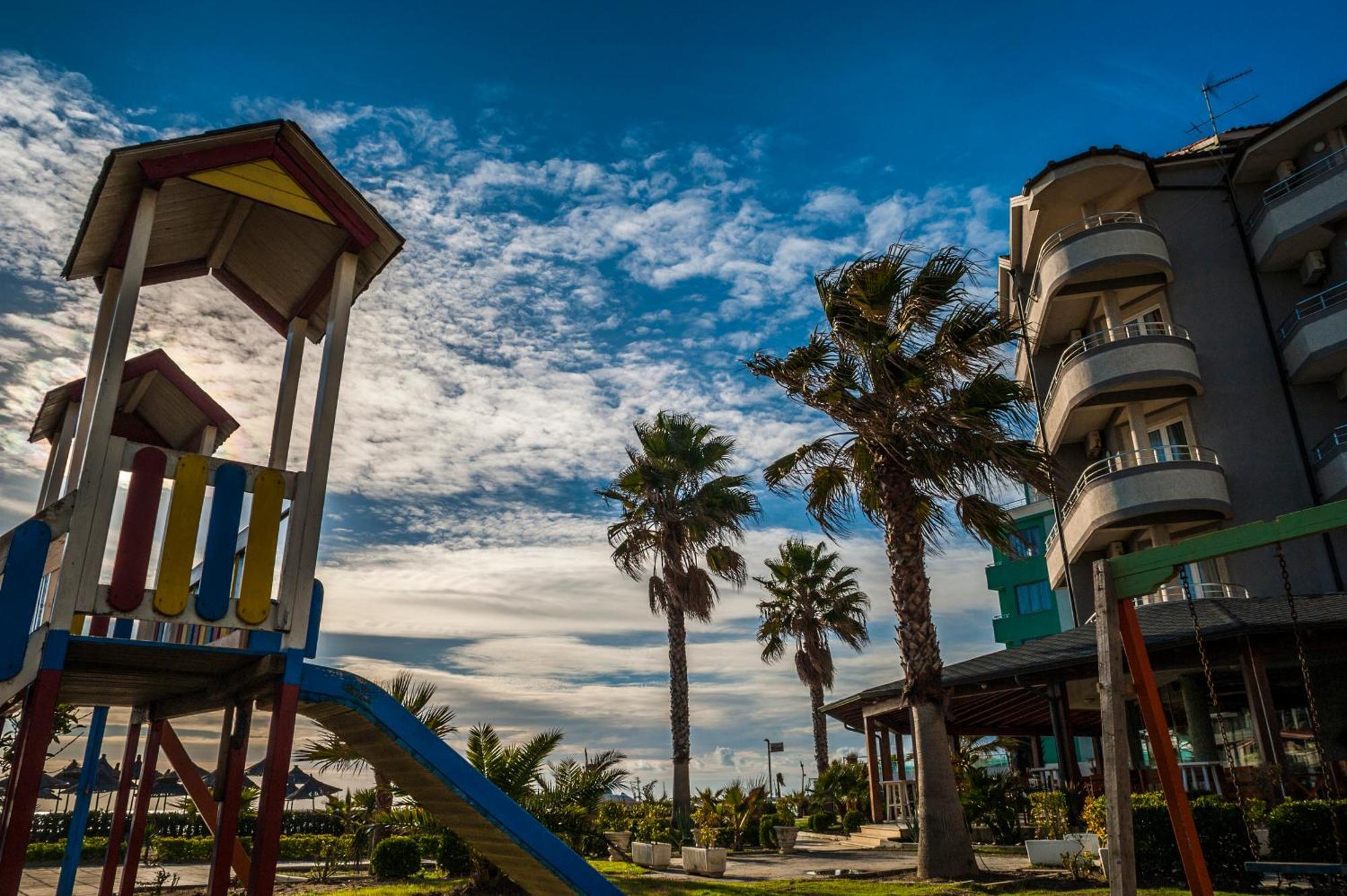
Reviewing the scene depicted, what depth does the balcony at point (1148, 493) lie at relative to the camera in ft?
77.2

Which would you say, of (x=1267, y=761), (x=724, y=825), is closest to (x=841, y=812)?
(x=724, y=825)

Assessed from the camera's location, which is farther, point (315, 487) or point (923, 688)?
point (923, 688)

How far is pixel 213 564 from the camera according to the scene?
7074mm

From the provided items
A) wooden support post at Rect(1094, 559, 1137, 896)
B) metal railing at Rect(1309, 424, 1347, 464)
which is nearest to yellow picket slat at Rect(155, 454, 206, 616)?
wooden support post at Rect(1094, 559, 1137, 896)

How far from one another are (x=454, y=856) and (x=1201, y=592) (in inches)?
775

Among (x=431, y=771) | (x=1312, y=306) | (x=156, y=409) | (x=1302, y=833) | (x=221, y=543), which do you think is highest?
(x=1312, y=306)

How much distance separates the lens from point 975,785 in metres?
23.0

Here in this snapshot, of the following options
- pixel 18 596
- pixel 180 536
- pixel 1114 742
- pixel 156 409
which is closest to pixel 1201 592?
pixel 1114 742

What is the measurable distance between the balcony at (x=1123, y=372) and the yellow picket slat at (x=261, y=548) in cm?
2358

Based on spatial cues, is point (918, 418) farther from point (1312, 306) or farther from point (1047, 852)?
point (1312, 306)

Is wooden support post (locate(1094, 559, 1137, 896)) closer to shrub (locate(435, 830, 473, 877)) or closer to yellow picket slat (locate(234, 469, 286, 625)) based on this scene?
yellow picket slat (locate(234, 469, 286, 625))

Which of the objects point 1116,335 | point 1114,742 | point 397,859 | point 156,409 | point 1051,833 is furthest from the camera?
point 1116,335

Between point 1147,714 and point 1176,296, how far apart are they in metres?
22.3

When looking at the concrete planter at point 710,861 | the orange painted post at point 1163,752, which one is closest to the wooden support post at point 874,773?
the concrete planter at point 710,861
